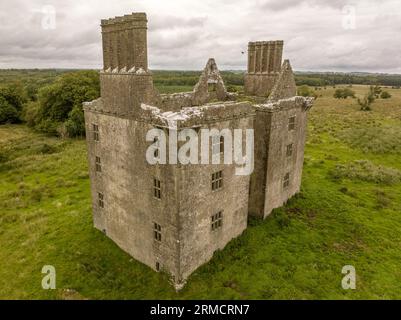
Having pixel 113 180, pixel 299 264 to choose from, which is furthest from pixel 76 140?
pixel 299 264

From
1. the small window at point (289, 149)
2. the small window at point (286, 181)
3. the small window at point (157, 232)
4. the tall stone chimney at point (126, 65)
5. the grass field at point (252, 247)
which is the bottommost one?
the grass field at point (252, 247)

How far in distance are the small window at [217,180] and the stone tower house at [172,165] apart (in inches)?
2.9

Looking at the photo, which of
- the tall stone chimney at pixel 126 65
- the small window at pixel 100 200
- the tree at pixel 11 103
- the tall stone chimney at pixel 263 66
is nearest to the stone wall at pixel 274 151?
the tall stone chimney at pixel 263 66

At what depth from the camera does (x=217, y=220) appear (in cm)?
2009

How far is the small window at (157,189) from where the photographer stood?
59.0ft

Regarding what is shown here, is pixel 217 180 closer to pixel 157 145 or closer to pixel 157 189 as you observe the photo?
pixel 157 189

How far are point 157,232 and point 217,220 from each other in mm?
3945

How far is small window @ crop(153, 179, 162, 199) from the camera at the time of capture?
59.0 ft

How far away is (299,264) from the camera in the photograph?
66.4 feet

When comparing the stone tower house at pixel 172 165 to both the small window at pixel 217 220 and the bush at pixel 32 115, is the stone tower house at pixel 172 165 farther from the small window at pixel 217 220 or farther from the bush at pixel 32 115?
the bush at pixel 32 115

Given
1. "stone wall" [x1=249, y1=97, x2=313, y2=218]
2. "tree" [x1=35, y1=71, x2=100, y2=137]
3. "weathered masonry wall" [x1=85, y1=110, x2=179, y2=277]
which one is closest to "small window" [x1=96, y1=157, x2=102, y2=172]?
"weathered masonry wall" [x1=85, y1=110, x2=179, y2=277]

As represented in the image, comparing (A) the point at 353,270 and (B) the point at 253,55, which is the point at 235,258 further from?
(B) the point at 253,55

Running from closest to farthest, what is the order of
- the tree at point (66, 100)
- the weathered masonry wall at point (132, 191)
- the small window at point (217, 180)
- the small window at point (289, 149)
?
the weathered masonry wall at point (132, 191) → the small window at point (217, 180) → the small window at point (289, 149) → the tree at point (66, 100)

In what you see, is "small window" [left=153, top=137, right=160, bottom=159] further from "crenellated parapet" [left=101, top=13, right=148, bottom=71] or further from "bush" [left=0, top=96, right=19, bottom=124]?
"bush" [left=0, top=96, right=19, bottom=124]
